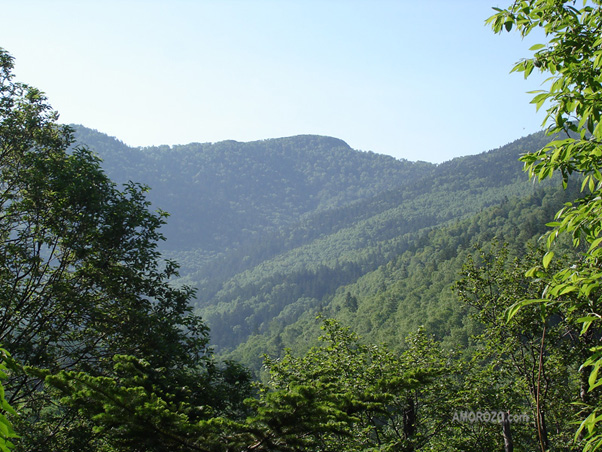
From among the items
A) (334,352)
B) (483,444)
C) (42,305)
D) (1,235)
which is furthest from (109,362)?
(483,444)

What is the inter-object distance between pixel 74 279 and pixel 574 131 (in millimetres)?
13653

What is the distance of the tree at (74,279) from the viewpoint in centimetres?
1251

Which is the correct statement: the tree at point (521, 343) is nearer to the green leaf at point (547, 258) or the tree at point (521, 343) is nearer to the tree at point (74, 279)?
the tree at point (74, 279)

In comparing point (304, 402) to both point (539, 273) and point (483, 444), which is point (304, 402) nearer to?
point (539, 273)

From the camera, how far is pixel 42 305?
42.7ft

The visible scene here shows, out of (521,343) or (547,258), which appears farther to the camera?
(521,343)

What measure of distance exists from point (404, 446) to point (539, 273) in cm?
898

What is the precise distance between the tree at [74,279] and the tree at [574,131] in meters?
10.1

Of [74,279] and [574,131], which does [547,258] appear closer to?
[574,131]

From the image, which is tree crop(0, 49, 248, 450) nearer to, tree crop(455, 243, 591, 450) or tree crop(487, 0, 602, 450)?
tree crop(455, 243, 591, 450)

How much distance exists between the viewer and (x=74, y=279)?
13883 millimetres

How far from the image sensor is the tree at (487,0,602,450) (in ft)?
11.0

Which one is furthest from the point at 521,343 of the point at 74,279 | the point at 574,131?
the point at 74,279

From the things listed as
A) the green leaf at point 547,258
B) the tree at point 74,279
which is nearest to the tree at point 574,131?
the green leaf at point 547,258
